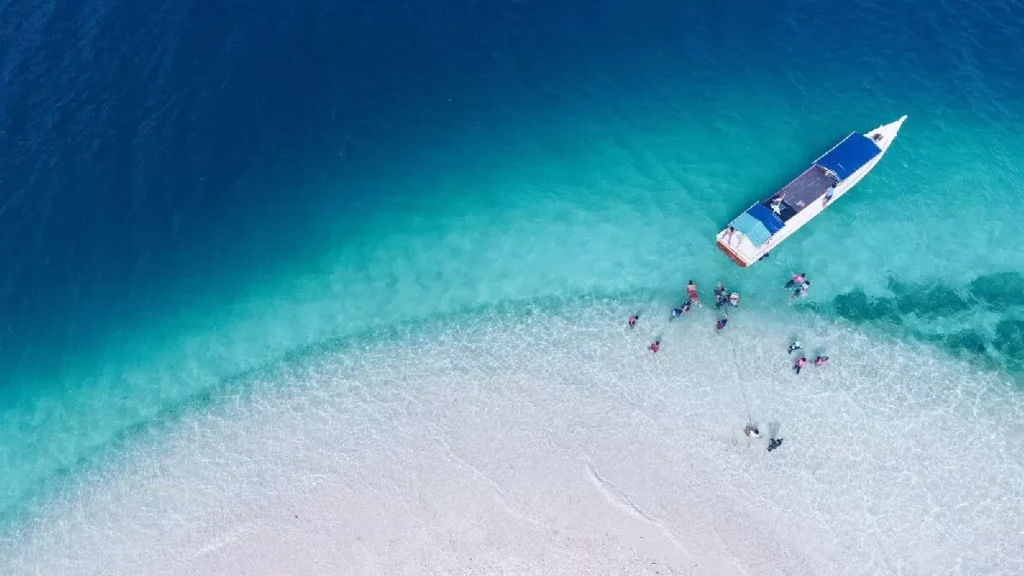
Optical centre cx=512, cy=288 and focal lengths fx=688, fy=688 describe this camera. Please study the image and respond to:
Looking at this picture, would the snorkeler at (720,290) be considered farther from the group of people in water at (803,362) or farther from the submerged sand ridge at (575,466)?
the group of people in water at (803,362)

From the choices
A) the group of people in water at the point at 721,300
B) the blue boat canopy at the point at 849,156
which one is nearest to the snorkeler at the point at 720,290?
the group of people in water at the point at 721,300

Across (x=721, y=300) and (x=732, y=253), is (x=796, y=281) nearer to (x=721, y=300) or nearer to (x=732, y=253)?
(x=732, y=253)

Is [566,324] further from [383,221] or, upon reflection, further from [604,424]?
[383,221]

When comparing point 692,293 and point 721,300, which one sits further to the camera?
point 692,293

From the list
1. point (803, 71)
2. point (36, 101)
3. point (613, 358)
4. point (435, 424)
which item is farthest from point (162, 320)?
point (803, 71)

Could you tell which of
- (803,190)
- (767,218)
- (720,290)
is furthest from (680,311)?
(803,190)

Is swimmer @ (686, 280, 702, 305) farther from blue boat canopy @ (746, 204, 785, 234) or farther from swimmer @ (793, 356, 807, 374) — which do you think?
swimmer @ (793, 356, 807, 374)
